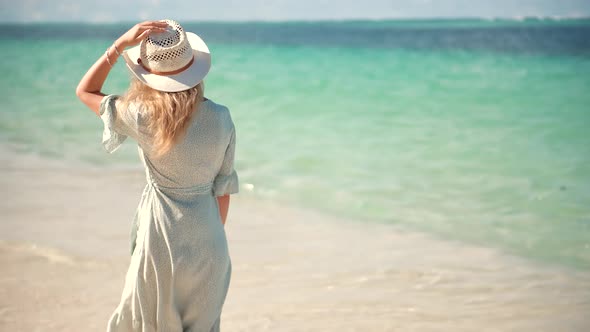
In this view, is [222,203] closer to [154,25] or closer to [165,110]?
[165,110]

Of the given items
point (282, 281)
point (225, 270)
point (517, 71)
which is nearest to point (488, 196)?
point (282, 281)

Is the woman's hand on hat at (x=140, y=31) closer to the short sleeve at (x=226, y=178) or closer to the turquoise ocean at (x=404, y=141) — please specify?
the short sleeve at (x=226, y=178)

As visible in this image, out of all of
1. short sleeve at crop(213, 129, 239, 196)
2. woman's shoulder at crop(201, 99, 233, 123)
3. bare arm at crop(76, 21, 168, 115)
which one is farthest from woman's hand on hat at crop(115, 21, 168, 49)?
short sleeve at crop(213, 129, 239, 196)

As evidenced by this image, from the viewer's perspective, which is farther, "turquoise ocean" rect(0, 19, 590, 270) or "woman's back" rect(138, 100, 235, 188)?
"turquoise ocean" rect(0, 19, 590, 270)

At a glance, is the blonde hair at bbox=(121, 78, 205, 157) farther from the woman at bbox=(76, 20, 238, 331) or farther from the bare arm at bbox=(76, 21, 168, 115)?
the bare arm at bbox=(76, 21, 168, 115)

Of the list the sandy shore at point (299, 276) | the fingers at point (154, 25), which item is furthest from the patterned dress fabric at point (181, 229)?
the sandy shore at point (299, 276)

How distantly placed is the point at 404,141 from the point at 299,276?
4494 millimetres

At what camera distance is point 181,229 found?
7.77 feet

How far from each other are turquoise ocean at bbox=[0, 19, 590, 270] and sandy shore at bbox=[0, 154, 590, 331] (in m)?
0.44

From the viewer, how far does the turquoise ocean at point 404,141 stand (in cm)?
559

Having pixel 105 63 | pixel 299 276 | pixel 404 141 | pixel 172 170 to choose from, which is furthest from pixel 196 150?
pixel 404 141

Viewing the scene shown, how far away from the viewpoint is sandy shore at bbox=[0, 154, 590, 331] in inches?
140

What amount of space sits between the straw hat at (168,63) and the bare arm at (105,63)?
0.02m

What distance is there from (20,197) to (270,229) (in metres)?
1.94
